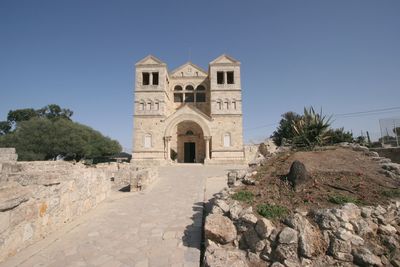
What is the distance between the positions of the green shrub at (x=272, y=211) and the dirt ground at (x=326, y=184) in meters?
0.20

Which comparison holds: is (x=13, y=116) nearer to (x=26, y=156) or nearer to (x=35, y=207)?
(x=26, y=156)

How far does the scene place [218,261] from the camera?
11.8 ft

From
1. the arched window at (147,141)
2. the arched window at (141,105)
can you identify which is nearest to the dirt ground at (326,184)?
the arched window at (147,141)

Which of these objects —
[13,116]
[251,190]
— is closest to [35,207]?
[251,190]

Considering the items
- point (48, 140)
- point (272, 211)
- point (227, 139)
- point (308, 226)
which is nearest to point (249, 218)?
point (272, 211)

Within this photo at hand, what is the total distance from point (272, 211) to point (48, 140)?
112ft

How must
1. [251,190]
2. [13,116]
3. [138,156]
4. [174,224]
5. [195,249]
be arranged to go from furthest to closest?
[13,116], [138,156], [251,190], [174,224], [195,249]

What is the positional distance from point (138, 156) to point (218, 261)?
23150 mm

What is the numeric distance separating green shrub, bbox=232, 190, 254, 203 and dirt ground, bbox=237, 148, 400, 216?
129mm

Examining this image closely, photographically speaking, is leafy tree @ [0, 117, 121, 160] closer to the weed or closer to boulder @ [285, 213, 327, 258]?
boulder @ [285, 213, 327, 258]

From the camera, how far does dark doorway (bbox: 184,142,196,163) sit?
1132 inches

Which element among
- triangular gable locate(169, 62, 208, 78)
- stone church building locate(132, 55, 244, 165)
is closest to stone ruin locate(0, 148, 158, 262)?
stone church building locate(132, 55, 244, 165)

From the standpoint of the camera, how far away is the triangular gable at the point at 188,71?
31.2 m

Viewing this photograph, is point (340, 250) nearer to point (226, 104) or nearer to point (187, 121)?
point (187, 121)
